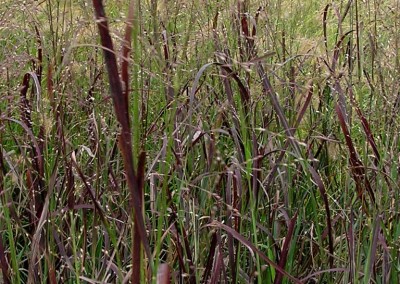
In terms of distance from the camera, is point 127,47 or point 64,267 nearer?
point 127,47

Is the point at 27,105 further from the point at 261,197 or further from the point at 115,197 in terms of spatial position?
the point at 261,197

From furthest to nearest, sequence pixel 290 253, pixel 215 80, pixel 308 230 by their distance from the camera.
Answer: pixel 215 80 → pixel 308 230 → pixel 290 253

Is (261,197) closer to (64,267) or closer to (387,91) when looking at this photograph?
(387,91)

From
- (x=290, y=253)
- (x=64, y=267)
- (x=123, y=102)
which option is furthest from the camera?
(x=290, y=253)

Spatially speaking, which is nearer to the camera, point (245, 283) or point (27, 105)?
point (245, 283)

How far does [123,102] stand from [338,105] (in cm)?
89

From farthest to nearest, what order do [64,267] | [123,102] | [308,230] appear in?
1. [308,230]
2. [64,267]
3. [123,102]

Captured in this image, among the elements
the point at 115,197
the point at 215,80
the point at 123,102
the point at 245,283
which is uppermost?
the point at 123,102

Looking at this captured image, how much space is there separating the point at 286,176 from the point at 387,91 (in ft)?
1.06

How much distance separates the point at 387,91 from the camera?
1.55 m

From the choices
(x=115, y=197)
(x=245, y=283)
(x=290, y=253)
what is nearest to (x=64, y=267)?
(x=115, y=197)

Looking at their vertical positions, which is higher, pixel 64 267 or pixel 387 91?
pixel 387 91

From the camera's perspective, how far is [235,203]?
1.47 metres

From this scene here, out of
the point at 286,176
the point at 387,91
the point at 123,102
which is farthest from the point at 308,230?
the point at 123,102
